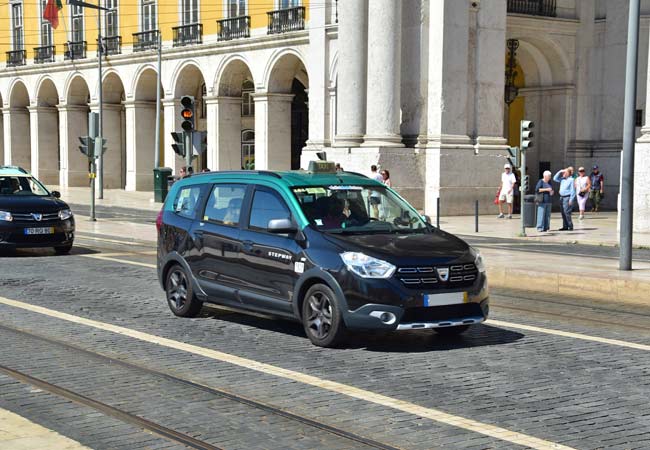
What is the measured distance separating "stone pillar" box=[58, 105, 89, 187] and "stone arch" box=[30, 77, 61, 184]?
193 cm

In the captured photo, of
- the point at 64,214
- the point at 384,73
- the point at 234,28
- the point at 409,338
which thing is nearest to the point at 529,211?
the point at 384,73

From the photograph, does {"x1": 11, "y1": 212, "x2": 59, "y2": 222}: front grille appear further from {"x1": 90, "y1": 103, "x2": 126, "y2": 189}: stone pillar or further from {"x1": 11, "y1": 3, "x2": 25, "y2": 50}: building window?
{"x1": 11, "y1": 3, "x2": 25, "y2": 50}: building window

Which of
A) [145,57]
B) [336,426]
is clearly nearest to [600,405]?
[336,426]

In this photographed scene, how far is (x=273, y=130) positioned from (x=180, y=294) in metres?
30.5

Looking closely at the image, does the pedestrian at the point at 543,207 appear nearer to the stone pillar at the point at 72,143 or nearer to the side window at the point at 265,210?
the side window at the point at 265,210

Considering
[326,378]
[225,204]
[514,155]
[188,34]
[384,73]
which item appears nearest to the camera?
[326,378]

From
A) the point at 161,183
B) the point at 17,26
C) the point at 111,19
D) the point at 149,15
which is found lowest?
the point at 161,183

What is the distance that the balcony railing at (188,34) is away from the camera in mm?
43938

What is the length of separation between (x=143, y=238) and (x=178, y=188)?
Result: 1085 cm

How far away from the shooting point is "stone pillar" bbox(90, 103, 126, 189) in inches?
2032

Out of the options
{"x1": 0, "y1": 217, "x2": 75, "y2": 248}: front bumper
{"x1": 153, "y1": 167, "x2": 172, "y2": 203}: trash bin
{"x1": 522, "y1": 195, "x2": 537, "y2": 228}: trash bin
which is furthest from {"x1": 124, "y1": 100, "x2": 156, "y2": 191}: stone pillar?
{"x1": 0, "y1": 217, "x2": 75, "y2": 248}: front bumper

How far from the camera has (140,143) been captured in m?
48.7

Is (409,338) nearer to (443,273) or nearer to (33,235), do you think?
(443,273)

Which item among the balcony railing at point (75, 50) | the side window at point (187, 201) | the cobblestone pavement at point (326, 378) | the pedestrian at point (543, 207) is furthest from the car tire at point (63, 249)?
the balcony railing at point (75, 50)
